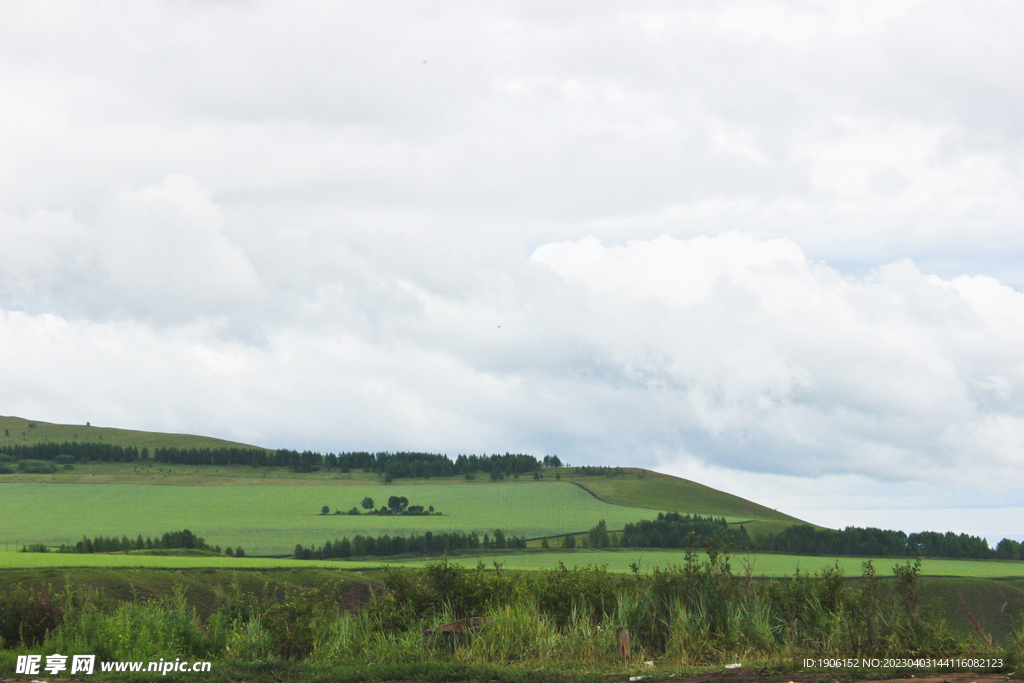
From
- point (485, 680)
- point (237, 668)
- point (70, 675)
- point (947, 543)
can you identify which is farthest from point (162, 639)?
point (947, 543)

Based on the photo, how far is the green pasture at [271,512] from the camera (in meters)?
103

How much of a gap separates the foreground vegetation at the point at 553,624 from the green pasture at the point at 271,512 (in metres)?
86.8

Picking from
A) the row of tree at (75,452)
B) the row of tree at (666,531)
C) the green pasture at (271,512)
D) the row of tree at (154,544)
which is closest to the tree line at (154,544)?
the row of tree at (154,544)

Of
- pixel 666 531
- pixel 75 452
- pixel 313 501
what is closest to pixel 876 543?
pixel 666 531

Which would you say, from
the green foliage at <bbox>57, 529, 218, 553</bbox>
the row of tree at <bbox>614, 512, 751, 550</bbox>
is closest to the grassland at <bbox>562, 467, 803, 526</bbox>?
the row of tree at <bbox>614, 512, 751, 550</bbox>

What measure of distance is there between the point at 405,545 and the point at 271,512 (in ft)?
84.2

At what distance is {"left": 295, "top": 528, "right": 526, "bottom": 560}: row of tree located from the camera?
9888 centimetres

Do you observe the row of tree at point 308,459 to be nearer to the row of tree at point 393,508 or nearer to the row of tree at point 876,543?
the row of tree at point 393,508

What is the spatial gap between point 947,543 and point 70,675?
127 meters

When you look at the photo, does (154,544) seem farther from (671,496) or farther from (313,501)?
(671,496)

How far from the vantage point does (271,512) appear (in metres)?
118

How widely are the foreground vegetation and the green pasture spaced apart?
86842mm

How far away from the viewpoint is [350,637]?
49.7ft

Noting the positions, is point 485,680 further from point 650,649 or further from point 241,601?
point 241,601
